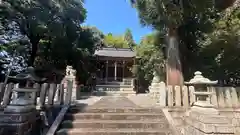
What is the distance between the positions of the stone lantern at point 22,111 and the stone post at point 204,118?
389 cm

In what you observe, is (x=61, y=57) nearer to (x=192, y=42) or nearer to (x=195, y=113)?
(x=192, y=42)

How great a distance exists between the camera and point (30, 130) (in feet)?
12.6

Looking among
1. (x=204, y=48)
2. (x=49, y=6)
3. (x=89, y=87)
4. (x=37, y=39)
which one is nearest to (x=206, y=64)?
(x=204, y=48)

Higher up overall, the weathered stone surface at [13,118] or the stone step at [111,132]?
the weathered stone surface at [13,118]

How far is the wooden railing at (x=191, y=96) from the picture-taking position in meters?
4.45

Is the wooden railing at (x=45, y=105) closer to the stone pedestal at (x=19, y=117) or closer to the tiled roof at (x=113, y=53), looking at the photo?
the stone pedestal at (x=19, y=117)

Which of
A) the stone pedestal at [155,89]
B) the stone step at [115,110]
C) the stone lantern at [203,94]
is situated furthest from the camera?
the stone pedestal at [155,89]

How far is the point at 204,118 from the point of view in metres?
3.52

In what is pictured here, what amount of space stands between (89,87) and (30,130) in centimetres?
1078

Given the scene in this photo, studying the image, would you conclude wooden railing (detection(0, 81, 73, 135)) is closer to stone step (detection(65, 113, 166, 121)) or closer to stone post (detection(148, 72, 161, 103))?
stone step (detection(65, 113, 166, 121))

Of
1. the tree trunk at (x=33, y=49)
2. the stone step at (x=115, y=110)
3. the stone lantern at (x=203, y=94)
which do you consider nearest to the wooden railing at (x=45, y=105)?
the stone step at (x=115, y=110)

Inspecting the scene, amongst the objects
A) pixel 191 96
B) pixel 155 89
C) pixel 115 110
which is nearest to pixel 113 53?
pixel 155 89

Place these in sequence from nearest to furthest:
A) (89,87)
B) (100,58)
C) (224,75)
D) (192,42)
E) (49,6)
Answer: (192,42) → (224,75) → (49,6) → (89,87) → (100,58)

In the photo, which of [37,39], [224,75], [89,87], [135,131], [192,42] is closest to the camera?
[135,131]
